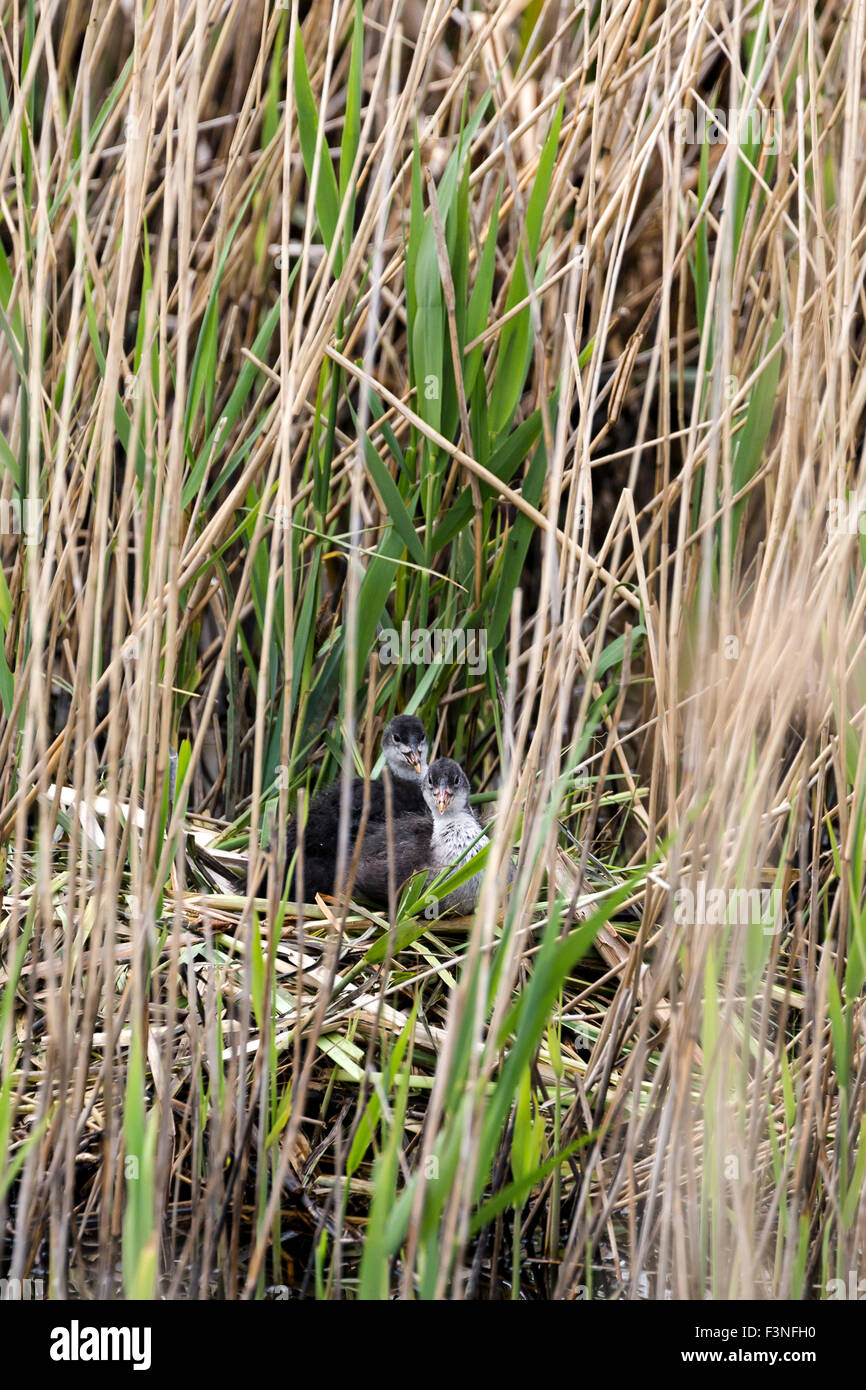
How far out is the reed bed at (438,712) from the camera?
4.78 feet

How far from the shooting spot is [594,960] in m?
2.22

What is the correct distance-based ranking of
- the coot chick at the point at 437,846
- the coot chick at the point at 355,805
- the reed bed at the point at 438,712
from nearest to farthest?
the reed bed at the point at 438,712 < the coot chick at the point at 437,846 < the coot chick at the point at 355,805

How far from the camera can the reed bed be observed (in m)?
1.46

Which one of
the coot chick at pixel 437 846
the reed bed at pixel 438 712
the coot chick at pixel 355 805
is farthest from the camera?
the coot chick at pixel 355 805

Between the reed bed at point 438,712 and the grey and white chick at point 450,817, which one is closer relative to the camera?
the reed bed at point 438,712

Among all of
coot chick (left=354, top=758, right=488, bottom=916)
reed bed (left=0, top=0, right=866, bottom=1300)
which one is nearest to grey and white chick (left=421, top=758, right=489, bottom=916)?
coot chick (left=354, top=758, right=488, bottom=916)

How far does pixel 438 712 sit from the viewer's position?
2.59 m

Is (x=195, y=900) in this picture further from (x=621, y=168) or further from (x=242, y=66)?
(x=242, y=66)

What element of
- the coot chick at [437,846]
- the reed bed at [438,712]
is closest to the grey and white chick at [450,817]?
the coot chick at [437,846]

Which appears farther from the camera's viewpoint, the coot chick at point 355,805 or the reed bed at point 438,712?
the coot chick at point 355,805

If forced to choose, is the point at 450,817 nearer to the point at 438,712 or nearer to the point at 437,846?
the point at 437,846

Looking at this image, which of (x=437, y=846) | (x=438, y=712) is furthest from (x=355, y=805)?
(x=438, y=712)

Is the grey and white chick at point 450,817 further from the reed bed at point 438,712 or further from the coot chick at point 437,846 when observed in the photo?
the reed bed at point 438,712

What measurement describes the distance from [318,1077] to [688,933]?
0.71m
